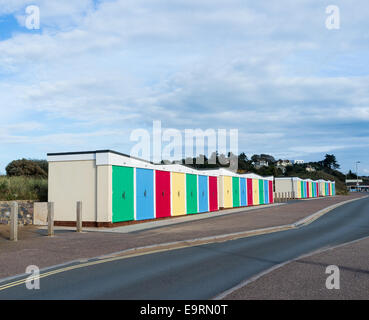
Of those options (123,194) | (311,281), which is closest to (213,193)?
(123,194)

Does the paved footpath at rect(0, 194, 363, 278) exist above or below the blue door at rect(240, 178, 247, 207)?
below

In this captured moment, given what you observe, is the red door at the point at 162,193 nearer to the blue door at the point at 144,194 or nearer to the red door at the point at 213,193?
the blue door at the point at 144,194

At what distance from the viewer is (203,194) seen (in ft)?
104

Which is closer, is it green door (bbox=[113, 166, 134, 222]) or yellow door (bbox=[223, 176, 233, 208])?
green door (bbox=[113, 166, 134, 222])

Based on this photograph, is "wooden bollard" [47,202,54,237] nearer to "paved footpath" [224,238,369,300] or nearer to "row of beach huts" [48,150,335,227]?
"row of beach huts" [48,150,335,227]

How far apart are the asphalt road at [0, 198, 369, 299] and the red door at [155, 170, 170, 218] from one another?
1095cm

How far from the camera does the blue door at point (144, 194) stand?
73.5 ft

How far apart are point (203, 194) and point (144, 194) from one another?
30.6 ft

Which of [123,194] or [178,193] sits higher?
[123,194]

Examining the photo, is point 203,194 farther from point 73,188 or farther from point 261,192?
point 261,192

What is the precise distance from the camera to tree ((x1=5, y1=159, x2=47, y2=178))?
38875mm

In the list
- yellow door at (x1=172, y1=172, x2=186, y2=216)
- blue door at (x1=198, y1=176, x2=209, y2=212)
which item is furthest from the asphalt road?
blue door at (x1=198, y1=176, x2=209, y2=212)
